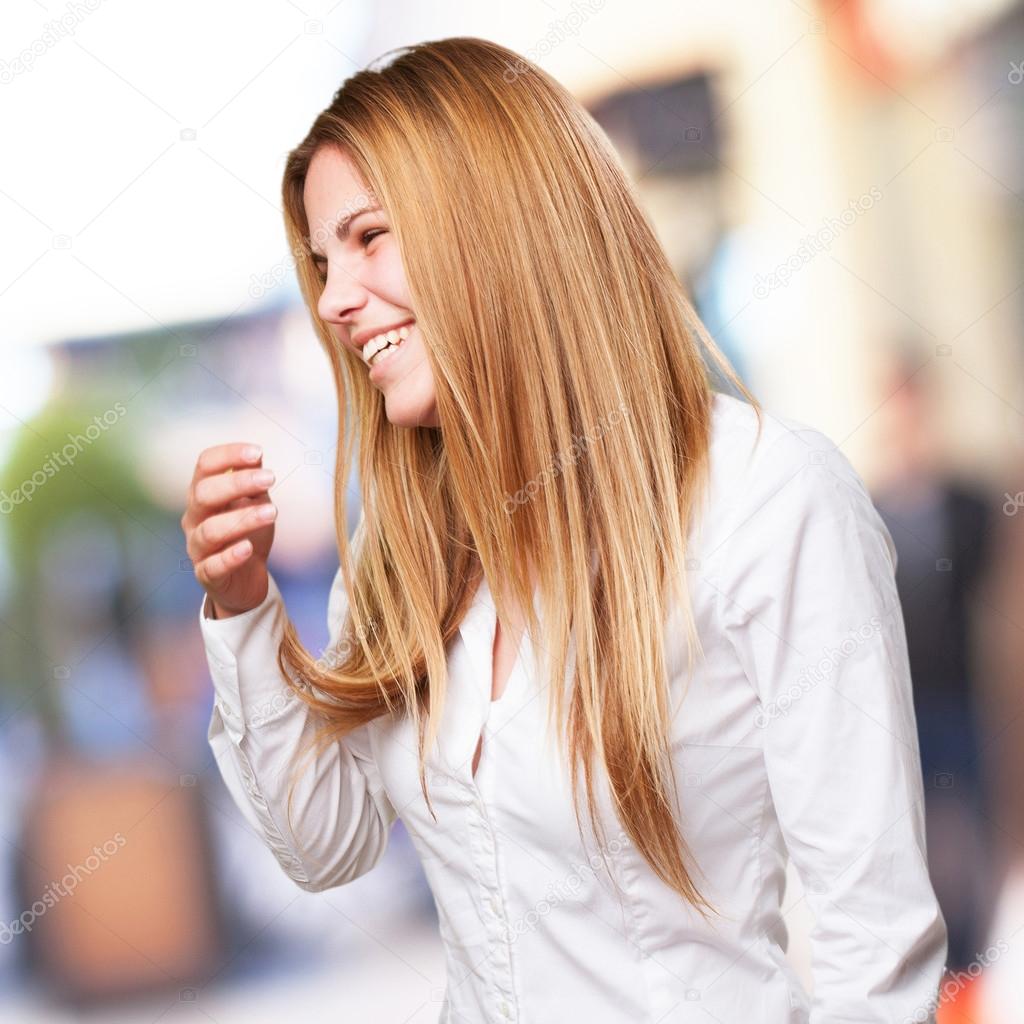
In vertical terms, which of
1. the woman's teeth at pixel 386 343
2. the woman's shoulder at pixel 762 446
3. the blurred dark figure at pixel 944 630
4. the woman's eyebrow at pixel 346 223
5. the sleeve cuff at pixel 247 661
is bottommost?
the blurred dark figure at pixel 944 630

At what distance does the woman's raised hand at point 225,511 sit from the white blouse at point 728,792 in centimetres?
9

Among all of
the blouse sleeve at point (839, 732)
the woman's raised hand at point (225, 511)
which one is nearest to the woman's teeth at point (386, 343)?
the woman's raised hand at point (225, 511)

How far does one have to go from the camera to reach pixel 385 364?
3.50 ft

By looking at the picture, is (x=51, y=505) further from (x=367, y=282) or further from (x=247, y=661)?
(x=367, y=282)

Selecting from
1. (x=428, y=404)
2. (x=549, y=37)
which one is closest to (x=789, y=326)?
(x=549, y=37)

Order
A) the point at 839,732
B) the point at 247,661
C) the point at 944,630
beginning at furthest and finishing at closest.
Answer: the point at 944,630 → the point at 247,661 → the point at 839,732

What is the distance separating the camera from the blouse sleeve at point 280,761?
1.12m

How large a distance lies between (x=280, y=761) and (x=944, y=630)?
1.16m

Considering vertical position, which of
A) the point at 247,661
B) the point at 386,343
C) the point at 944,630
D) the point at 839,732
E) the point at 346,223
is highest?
the point at 346,223

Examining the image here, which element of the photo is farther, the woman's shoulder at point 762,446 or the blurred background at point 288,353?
the blurred background at point 288,353

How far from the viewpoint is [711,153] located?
72.8 inches

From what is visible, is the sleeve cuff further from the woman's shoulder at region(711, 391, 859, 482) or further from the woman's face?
the woman's shoulder at region(711, 391, 859, 482)

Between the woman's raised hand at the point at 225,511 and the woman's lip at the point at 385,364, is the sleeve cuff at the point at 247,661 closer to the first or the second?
the woman's raised hand at the point at 225,511

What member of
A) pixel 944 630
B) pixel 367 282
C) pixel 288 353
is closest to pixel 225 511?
pixel 367 282
